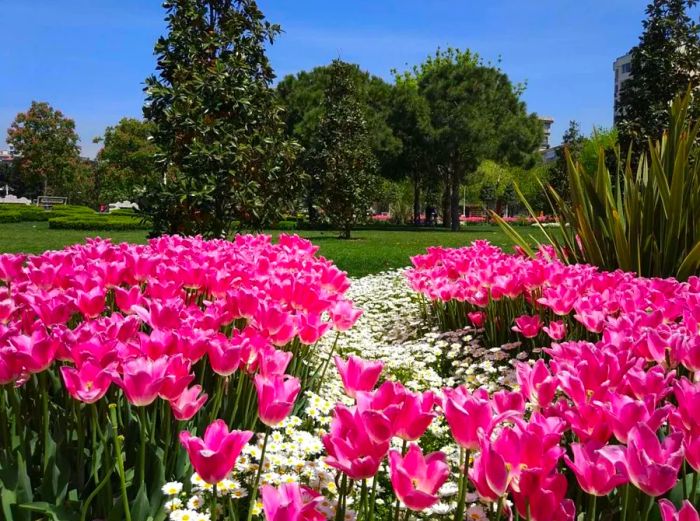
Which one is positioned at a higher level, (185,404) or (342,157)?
(342,157)

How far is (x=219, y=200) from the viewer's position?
302 inches

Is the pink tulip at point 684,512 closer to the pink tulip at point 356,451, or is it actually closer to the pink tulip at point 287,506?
the pink tulip at point 356,451

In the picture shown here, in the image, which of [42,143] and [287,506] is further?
[42,143]

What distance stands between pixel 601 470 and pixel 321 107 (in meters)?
35.9

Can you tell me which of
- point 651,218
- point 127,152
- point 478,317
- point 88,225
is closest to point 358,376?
point 478,317

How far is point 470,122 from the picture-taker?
31.4m

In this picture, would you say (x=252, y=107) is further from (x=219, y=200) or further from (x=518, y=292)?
(x=518, y=292)

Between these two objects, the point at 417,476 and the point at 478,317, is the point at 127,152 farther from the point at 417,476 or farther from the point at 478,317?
the point at 417,476

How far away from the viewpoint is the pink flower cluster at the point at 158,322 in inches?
65.1

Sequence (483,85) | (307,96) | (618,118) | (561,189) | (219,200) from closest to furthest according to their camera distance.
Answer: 1. (219,200)
2. (618,118)
3. (483,85)
4. (307,96)
5. (561,189)

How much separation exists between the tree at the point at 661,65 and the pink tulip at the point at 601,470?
15697 mm

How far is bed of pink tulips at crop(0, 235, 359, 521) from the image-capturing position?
163 cm

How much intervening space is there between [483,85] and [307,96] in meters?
10.7

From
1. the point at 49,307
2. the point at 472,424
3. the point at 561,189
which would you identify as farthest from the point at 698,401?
the point at 561,189
